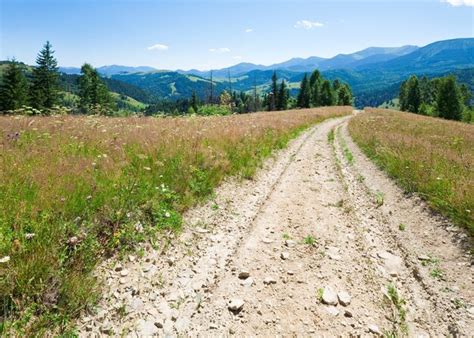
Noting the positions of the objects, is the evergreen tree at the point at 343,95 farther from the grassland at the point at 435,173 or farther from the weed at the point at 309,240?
the weed at the point at 309,240

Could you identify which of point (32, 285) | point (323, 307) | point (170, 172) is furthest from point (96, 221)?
point (323, 307)

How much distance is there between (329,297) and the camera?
3.84m

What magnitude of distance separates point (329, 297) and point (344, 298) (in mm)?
203

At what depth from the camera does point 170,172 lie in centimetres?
680

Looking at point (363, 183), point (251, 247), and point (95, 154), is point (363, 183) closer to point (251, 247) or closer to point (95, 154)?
point (251, 247)

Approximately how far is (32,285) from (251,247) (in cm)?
324

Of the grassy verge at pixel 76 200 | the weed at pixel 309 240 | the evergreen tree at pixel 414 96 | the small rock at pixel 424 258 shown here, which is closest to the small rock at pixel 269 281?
the weed at pixel 309 240

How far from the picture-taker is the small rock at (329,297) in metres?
3.76

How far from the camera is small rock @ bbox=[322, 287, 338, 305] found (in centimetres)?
376

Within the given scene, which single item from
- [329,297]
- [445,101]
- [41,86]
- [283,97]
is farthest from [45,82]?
[445,101]

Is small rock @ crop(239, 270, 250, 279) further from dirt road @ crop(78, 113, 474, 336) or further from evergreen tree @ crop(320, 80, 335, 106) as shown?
evergreen tree @ crop(320, 80, 335, 106)

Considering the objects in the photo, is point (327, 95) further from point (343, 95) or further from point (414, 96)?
point (414, 96)

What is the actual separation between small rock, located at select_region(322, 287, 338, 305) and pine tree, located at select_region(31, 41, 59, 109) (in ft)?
223

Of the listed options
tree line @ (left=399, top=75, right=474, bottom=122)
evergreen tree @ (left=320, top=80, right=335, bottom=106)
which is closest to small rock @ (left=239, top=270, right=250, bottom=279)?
evergreen tree @ (left=320, top=80, right=335, bottom=106)
